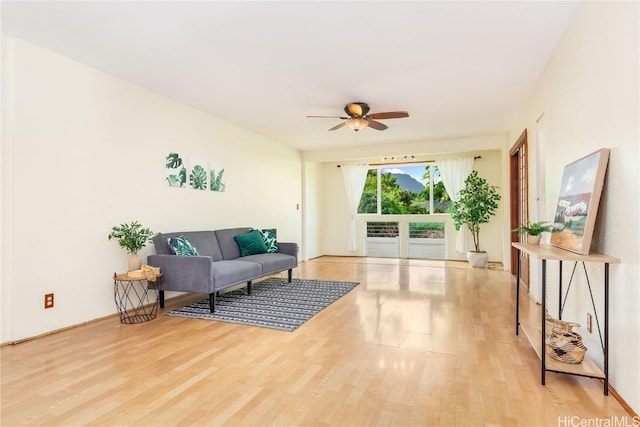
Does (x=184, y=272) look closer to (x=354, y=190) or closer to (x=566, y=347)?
(x=566, y=347)

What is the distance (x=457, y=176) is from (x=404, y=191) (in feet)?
4.09

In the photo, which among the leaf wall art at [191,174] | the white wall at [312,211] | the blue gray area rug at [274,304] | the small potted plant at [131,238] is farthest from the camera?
the white wall at [312,211]

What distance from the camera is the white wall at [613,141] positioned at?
1.77 m

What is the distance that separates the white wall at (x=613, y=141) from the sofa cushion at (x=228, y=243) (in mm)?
3871

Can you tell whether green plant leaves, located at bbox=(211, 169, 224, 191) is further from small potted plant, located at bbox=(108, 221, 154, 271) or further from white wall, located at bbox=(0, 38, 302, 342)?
small potted plant, located at bbox=(108, 221, 154, 271)

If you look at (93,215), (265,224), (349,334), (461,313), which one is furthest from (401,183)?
(93,215)

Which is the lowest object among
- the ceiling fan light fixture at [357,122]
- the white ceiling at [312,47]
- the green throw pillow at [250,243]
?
the green throw pillow at [250,243]

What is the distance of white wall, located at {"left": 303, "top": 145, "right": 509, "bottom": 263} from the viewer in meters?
6.79

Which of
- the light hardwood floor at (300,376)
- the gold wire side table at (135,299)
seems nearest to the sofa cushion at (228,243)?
the gold wire side table at (135,299)

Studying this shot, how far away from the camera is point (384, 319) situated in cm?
346

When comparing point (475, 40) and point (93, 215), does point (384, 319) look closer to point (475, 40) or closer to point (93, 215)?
point (475, 40)

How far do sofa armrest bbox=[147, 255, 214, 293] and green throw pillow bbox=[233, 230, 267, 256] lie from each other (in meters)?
1.44

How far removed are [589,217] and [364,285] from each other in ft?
11.1

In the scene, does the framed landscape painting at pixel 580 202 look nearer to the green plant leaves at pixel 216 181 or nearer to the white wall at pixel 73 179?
the white wall at pixel 73 179
